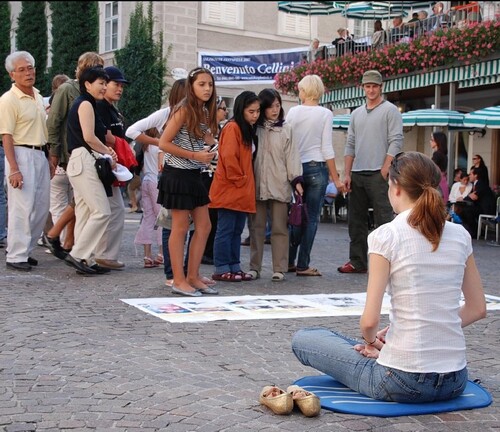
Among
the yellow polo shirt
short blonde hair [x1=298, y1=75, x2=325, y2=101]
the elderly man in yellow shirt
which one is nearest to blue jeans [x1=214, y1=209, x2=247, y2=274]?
short blonde hair [x1=298, y1=75, x2=325, y2=101]

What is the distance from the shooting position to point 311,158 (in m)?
8.96

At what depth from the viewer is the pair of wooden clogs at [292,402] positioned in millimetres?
3951

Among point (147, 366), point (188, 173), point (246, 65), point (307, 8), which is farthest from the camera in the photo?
point (307, 8)

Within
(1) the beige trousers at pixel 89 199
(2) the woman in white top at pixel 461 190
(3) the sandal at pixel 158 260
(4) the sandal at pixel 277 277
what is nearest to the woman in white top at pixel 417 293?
(4) the sandal at pixel 277 277

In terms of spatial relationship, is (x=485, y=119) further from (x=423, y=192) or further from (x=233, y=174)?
(x=423, y=192)

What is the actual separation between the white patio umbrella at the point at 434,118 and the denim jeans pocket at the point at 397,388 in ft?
44.1

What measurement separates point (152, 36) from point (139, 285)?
23.1 metres

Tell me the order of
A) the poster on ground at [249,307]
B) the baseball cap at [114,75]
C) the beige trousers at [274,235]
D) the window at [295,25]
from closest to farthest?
the poster on ground at [249,307], the beige trousers at [274,235], the baseball cap at [114,75], the window at [295,25]

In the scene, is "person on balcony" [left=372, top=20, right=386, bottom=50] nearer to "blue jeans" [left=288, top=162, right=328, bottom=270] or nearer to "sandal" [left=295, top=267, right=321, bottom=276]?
"blue jeans" [left=288, top=162, right=328, bottom=270]

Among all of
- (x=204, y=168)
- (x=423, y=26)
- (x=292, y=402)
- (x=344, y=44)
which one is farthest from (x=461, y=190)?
(x=292, y=402)

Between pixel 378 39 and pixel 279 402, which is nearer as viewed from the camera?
pixel 279 402

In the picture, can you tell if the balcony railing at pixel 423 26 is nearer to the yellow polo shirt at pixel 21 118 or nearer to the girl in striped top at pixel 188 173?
the yellow polo shirt at pixel 21 118

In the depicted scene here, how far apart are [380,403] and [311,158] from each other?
5.10 meters

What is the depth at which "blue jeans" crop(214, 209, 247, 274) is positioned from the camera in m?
8.39
